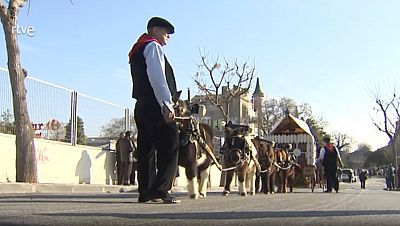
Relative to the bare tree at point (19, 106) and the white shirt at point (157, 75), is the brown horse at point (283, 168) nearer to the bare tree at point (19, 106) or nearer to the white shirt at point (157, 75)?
the bare tree at point (19, 106)

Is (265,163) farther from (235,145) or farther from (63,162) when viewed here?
(63,162)

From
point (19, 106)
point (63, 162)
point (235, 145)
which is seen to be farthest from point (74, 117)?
point (235, 145)

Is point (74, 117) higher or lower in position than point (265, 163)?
higher

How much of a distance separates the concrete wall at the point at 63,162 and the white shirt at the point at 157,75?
9955 millimetres

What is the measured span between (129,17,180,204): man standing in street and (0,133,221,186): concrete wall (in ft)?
31.3

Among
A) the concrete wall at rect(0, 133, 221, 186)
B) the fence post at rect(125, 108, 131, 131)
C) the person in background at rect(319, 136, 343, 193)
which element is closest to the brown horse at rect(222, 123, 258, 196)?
the concrete wall at rect(0, 133, 221, 186)

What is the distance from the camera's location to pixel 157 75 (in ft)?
23.2

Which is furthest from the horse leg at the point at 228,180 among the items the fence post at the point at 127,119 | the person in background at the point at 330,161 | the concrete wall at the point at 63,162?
the fence post at the point at 127,119

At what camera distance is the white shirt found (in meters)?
7.02

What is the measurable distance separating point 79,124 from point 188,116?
11.2 m

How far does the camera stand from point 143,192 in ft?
24.1

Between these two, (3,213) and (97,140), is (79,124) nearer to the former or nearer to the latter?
(97,140)

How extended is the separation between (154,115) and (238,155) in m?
5.31

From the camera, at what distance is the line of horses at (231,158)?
9250mm
